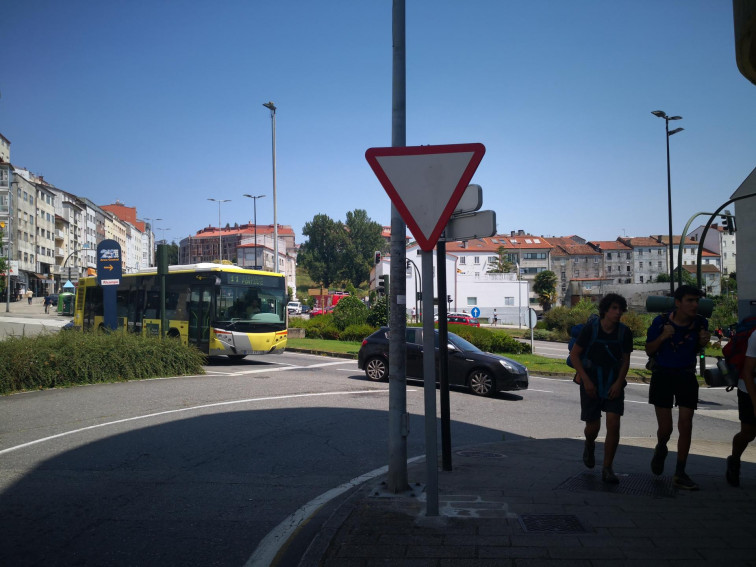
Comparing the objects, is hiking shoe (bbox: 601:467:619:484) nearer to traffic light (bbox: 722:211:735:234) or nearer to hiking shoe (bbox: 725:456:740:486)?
hiking shoe (bbox: 725:456:740:486)

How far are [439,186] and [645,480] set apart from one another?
138 inches

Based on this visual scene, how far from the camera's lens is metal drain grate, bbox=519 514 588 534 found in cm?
418

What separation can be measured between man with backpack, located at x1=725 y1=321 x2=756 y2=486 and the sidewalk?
0.67ft

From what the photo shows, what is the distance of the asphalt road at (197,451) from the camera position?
4516 millimetres

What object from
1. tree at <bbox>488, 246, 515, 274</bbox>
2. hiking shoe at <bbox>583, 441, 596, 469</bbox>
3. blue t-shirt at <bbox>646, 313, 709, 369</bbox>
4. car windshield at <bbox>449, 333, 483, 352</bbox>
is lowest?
hiking shoe at <bbox>583, 441, 596, 469</bbox>

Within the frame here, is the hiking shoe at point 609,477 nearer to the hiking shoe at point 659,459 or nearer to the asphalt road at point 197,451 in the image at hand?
the hiking shoe at point 659,459

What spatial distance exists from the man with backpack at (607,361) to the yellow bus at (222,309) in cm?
1425

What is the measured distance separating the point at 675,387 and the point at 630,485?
3.32 feet

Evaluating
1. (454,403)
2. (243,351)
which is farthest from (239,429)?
(243,351)

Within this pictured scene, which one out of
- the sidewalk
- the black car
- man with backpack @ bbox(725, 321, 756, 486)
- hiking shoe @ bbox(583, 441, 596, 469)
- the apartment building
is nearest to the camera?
the sidewalk

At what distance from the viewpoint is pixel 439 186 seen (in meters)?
4.38

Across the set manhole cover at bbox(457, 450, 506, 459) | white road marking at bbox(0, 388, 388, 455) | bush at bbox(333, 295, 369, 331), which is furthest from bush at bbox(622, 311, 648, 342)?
manhole cover at bbox(457, 450, 506, 459)

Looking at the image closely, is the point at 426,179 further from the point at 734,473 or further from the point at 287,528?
the point at 734,473

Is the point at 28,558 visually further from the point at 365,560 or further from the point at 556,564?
the point at 556,564
